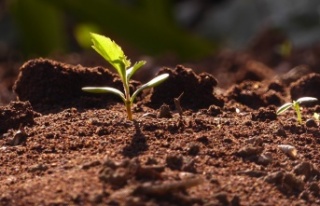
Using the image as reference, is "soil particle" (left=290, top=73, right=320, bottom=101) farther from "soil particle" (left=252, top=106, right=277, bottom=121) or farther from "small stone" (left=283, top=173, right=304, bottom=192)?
"small stone" (left=283, top=173, right=304, bottom=192)

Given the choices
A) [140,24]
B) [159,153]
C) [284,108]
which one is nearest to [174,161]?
[159,153]

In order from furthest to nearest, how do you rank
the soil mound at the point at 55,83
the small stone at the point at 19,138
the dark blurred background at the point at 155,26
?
1. the dark blurred background at the point at 155,26
2. the soil mound at the point at 55,83
3. the small stone at the point at 19,138

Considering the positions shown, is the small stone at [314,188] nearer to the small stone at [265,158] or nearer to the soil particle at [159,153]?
the soil particle at [159,153]

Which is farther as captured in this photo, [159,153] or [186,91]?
[186,91]

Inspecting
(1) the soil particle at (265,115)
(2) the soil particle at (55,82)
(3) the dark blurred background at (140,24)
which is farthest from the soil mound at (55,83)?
(3) the dark blurred background at (140,24)

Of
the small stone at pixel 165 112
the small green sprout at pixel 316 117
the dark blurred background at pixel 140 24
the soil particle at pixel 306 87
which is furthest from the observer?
the dark blurred background at pixel 140 24

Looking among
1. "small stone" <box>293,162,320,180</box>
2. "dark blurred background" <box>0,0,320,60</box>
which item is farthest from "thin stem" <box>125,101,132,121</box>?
"dark blurred background" <box>0,0,320,60</box>

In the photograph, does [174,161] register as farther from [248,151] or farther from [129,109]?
[129,109]
